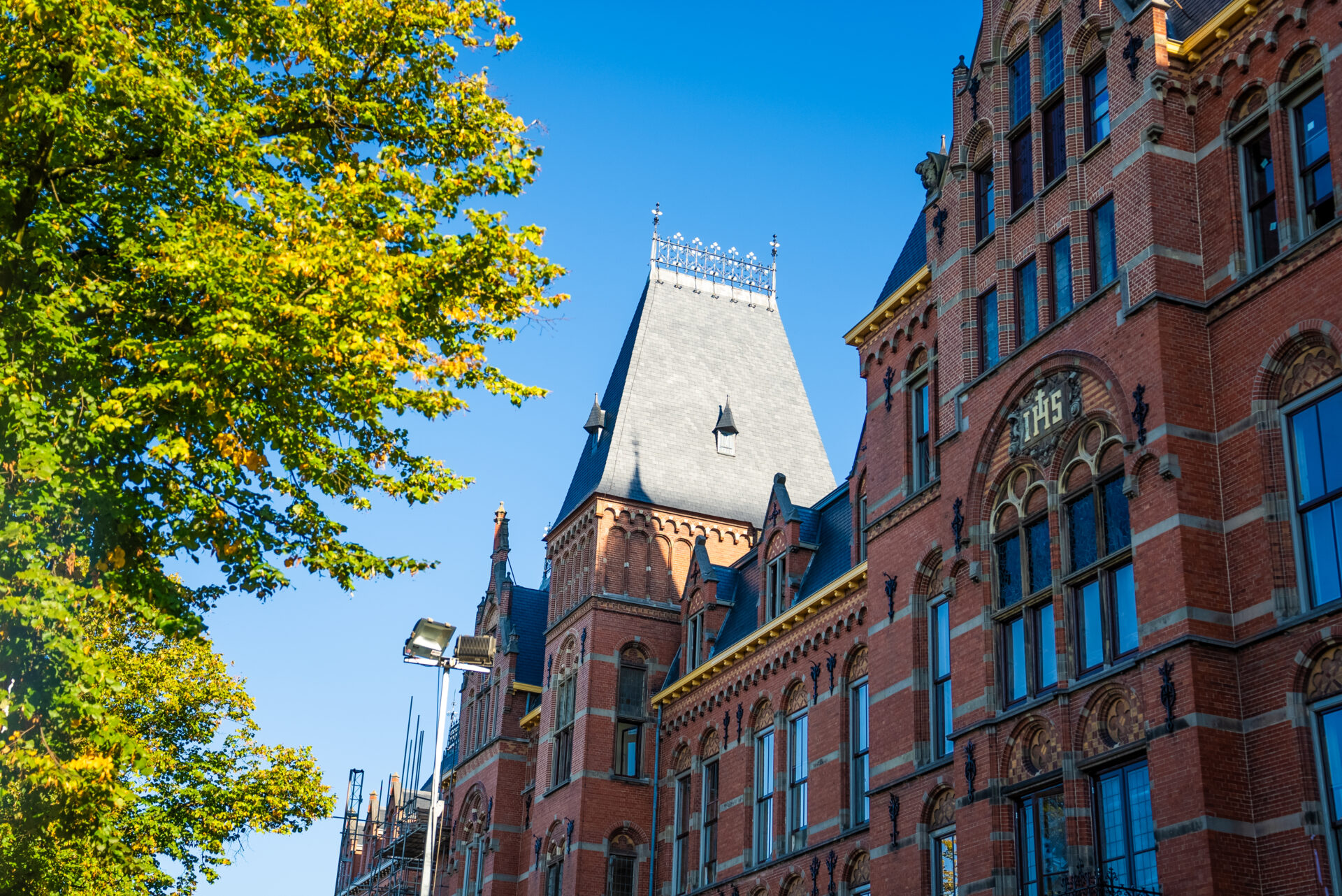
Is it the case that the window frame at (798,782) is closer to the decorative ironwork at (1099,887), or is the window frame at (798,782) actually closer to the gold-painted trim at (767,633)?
the gold-painted trim at (767,633)

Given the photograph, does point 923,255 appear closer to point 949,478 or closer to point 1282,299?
point 949,478

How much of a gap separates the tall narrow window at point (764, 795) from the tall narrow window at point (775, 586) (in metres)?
2.86

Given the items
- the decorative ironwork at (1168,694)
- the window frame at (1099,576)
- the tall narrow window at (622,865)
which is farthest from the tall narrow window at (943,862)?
the tall narrow window at (622,865)

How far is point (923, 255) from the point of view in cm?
2720

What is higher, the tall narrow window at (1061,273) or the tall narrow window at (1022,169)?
the tall narrow window at (1022,169)

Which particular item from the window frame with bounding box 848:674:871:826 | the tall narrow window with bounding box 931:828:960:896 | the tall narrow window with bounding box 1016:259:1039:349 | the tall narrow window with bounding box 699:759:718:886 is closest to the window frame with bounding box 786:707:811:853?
the window frame with bounding box 848:674:871:826

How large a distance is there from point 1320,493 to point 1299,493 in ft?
1.01

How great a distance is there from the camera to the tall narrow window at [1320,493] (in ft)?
53.5

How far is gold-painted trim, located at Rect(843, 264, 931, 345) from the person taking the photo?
2627cm

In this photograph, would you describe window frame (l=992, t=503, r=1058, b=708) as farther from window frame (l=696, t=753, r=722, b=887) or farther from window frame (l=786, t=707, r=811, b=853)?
window frame (l=696, t=753, r=722, b=887)

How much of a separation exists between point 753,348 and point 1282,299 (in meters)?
31.0

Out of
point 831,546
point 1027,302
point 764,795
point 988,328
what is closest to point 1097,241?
point 1027,302

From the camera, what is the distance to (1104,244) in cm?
2069

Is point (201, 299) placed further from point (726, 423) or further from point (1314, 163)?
point (726, 423)
